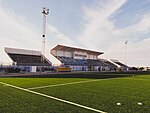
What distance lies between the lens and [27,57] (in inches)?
1923

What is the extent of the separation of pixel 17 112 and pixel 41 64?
140ft

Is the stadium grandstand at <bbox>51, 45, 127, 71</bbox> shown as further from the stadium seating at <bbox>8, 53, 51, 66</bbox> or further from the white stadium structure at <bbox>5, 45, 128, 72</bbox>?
the stadium seating at <bbox>8, 53, 51, 66</bbox>

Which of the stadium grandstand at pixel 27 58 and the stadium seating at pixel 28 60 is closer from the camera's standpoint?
the stadium grandstand at pixel 27 58

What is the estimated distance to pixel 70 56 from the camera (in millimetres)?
61281

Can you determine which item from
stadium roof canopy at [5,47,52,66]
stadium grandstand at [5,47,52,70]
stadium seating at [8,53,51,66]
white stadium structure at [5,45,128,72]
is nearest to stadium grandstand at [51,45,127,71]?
white stadium structure at [5,45,128,72]

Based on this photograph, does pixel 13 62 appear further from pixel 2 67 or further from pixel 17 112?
pixel 17 112

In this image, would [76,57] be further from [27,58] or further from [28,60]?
[28,60]

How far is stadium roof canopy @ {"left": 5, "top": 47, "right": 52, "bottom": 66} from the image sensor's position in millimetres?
45044

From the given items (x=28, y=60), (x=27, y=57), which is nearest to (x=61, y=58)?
(x=27, y=57)

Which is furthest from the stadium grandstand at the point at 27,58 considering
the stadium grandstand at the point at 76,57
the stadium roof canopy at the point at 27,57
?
the stadium grandstand at the point at 76,57

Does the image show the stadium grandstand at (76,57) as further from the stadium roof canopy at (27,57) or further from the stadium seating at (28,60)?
the stadium seating at (28,60)

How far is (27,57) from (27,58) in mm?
722

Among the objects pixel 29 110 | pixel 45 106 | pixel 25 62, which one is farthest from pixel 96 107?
pixel 25 62

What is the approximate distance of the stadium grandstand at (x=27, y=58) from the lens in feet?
144
